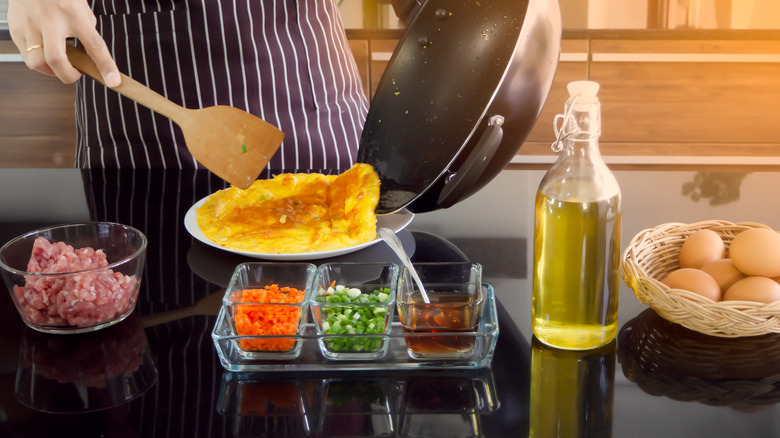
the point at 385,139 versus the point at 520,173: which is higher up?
the point at 385,139

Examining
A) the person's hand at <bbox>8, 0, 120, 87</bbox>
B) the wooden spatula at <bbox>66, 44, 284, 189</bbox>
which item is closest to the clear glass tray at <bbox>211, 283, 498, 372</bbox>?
the wooden spatula at <bbox>66, 44, 284, 189</bbox>

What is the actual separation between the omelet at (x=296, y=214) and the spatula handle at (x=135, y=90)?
0.17m

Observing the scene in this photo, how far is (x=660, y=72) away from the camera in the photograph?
2.68 meters

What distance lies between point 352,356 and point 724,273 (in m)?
0.45

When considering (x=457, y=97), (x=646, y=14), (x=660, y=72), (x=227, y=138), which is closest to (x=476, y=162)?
(x=457, y=97)

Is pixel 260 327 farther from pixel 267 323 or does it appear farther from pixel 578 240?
pixel 578 240

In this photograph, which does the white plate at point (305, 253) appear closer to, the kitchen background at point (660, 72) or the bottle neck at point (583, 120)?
the bottle neck at point (583, 120)

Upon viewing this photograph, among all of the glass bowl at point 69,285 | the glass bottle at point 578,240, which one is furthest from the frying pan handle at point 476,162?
the glass bowl at point 69,285

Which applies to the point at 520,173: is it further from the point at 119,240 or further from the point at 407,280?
the point at 119,240

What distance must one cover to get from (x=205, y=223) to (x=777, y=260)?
78 centimetres

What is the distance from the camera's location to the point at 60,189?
56.6 inches

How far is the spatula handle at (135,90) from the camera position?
1.15 m

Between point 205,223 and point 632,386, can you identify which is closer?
point 632,386

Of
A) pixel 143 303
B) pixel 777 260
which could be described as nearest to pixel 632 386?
pixel 777 260
